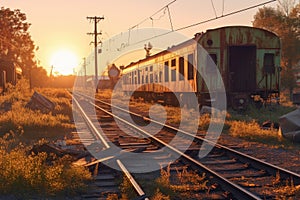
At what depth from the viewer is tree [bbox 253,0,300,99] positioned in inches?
1597

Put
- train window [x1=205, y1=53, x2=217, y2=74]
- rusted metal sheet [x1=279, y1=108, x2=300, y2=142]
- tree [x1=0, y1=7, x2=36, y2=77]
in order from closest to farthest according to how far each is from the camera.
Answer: rusted metal sheet [x1=279, y1=108, x2=300, y2=142]
train window [x1=205, y1=53, x2=217, y2=74]
tree [x1=0, y1=7, x2=36, y2=77]

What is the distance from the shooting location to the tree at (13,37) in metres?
51.8

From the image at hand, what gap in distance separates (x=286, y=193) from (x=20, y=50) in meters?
59.4

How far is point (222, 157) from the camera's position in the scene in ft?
30.2

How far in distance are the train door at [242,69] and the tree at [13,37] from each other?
115 ft

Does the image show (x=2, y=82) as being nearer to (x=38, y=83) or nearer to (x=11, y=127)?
(x=11, y=127)

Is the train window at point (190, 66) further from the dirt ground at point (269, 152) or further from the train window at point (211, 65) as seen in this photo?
the dirt ground at point (269, 152)

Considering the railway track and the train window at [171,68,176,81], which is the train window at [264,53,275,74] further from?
the railway track

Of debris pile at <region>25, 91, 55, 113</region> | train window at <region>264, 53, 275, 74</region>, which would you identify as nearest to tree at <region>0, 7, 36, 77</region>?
debris pile at <region>25, 91, 55, 113</region>

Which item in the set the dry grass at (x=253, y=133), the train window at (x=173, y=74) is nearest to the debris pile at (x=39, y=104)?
the train window at (x=173, y=74)

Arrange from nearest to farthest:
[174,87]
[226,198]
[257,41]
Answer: [226,198] < [257,41] < [174,87]

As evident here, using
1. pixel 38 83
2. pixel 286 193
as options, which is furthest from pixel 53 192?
pixel 38 83

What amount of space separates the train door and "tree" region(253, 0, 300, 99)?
2239 centimetres

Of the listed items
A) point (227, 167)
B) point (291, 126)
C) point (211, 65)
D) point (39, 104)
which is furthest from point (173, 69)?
point (227, 167)
